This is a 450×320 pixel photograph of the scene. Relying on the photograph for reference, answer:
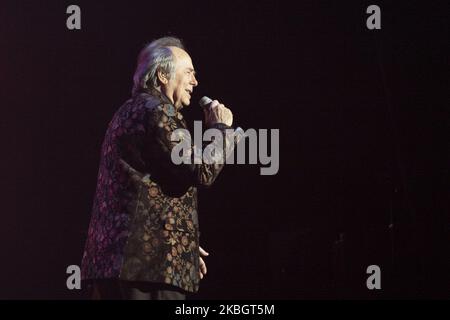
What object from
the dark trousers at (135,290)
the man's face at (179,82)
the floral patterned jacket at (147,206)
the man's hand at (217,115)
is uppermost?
the man's face at (179,82)

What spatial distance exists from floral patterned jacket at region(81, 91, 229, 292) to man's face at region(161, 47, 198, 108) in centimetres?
13

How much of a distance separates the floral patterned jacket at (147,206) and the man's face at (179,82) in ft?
0.42

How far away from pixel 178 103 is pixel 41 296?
154 cm

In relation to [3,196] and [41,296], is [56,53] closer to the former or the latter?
[3,196]

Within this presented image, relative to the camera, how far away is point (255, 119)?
3.30 m

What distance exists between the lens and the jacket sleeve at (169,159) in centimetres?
197

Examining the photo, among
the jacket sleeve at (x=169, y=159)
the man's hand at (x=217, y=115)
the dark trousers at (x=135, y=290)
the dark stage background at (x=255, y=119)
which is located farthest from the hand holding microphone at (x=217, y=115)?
the dark stage background at (x=255, y=119)

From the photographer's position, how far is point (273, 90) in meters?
3.31

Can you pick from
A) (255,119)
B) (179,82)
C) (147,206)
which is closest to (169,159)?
(147,206)

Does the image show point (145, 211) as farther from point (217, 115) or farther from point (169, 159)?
point (217, 115)

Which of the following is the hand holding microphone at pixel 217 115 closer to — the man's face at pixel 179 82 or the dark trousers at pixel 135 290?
the man's face at pixel 179 82

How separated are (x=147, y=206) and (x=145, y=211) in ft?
0.05
